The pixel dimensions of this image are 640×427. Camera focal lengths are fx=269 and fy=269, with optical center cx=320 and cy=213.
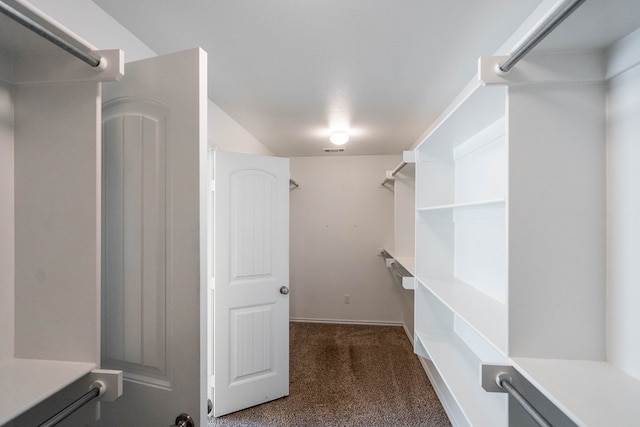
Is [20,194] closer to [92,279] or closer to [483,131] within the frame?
[92,279]

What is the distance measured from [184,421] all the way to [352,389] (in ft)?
6.26

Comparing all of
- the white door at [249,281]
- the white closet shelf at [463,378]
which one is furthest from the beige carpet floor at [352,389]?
the white closet shelf at [463,378]

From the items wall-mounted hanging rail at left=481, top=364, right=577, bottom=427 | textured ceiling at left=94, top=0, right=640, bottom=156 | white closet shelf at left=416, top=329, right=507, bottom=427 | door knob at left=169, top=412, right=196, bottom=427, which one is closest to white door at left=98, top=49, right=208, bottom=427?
door knob at left=169, top=412, right=196, bottom=427

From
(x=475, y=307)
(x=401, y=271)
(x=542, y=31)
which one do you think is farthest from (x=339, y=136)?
(x=542, y=31)

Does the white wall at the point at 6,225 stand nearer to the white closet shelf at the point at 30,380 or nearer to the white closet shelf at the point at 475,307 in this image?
the white closet shelf at the point at 30,380

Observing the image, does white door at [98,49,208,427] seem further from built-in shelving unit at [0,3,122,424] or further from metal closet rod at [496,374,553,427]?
metal closet rod at [496,374,553,427]

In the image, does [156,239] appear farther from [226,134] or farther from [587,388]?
[226,134]

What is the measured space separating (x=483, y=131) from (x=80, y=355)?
6.24ft

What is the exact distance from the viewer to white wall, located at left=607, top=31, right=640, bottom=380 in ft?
2.26

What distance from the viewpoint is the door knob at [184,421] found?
794mm

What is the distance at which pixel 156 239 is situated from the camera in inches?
34.0

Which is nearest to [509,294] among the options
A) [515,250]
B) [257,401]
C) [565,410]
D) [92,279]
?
[515,250]

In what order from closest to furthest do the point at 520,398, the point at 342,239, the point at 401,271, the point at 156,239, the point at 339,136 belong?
the point at 520,398 → the point at 156,239 → the point at 401,271 → the point at 339,136 → the point at 342,239

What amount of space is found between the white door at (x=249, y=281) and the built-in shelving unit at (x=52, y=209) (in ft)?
4.06
